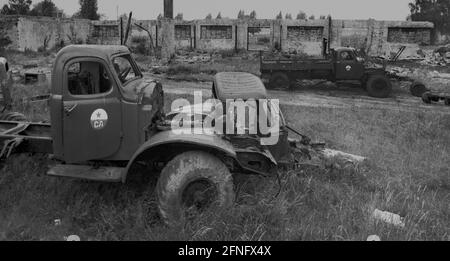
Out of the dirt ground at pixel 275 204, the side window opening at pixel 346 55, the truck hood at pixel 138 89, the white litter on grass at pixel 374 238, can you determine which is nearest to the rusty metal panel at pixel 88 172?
the dirt ground at pixel 275 204

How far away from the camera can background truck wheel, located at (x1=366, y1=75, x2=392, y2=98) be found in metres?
15.0

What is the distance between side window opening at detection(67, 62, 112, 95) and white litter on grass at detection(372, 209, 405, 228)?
3124 mm

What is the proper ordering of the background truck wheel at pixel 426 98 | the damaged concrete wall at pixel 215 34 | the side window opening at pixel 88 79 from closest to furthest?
the side window opening at pixel 88 79 < the background truck wheel at pixel 426 98 < the damaged concrete wall at pixel 215 34

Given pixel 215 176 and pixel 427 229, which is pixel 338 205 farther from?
pixel 215 176

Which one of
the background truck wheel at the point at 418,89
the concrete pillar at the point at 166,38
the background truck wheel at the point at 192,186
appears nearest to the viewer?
the background truck wheel at the point at 192,186

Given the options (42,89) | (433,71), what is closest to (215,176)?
(42,89)

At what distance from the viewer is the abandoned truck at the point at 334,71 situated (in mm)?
15023

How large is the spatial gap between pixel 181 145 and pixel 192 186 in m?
0.46

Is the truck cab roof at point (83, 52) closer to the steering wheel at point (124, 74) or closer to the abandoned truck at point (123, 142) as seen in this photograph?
the abandoned truck at point (123, 142)

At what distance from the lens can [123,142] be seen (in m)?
4.46

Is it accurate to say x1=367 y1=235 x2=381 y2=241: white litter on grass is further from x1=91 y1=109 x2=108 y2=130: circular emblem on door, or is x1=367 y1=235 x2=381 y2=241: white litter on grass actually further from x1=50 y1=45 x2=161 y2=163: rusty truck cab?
x1=91 y1=109 x2=108 y2=130: circular emblem on door

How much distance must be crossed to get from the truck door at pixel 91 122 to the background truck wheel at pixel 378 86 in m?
12.3

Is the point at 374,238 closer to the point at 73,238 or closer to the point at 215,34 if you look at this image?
the point at 73,238

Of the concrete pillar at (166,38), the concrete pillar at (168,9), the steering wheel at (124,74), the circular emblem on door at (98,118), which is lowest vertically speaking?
the circular emblem on door at (98,118)
